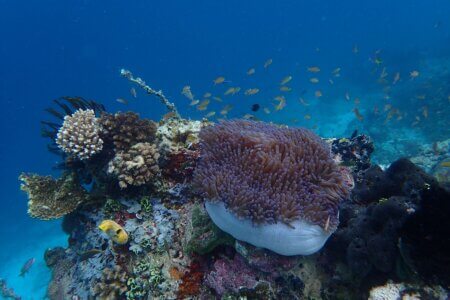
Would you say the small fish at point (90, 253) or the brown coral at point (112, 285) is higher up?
the small fish at point (90, 253)

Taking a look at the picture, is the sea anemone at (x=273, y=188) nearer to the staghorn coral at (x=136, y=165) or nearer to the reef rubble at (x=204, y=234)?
the reef rubble at (x=204, y=234)

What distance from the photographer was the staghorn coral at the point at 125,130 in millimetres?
5875

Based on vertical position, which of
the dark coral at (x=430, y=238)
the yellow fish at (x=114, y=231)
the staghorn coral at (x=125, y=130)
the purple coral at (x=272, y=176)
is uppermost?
the staghorn coral at (x=125, y=130)

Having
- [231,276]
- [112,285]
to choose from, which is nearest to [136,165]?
[112,285]

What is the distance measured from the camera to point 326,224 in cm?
396

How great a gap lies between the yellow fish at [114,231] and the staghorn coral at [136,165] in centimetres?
61

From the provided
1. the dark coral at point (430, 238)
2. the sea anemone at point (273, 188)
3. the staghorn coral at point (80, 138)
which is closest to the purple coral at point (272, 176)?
the sea anemone at point (273, 188)

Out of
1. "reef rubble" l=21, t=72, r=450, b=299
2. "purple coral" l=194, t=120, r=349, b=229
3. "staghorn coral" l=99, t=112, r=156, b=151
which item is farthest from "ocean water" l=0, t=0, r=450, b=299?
"purple coral" l=194, t=120, r=349, b=229

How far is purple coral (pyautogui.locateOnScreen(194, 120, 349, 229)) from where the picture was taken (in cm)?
386

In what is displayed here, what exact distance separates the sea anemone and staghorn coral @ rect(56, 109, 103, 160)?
7.32 ft

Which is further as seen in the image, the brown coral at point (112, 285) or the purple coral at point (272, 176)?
the brown coral at point (112, 285)

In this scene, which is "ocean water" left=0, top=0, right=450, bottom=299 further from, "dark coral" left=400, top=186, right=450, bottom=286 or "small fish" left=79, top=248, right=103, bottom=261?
"dark coral" left=400, top=186, right=450, bottom=286

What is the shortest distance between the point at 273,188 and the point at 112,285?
295 centimetres

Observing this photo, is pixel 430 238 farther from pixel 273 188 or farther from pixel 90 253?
pixel 90 253
